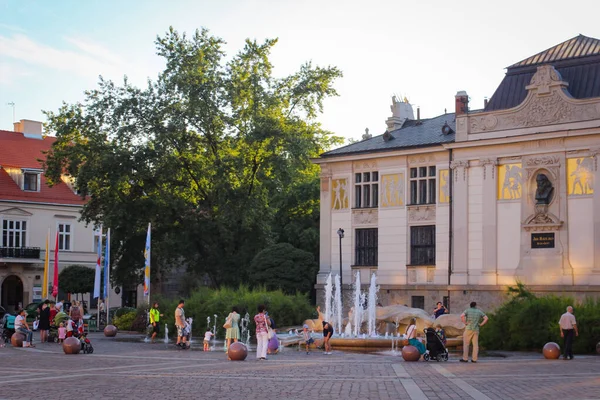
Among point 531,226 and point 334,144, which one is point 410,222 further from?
point 334,144

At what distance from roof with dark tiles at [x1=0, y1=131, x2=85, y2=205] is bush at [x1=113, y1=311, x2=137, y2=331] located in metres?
20.5

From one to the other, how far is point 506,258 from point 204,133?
65.3 ft

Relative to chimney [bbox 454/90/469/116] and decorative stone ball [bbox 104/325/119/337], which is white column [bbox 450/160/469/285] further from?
decorative stone ball [bbox 104/325/119/337]

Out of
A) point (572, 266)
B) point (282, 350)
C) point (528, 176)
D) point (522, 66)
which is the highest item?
point (522, 66)

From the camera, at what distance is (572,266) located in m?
44.7

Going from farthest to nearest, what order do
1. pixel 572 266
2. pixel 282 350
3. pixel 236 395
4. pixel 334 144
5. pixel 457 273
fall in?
pixel 334 144 → pixel 457 273 → pixel 572 266 → pixel 282 350 → pixel 236 395

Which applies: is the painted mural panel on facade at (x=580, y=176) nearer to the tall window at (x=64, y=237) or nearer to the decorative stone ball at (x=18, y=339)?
the decorative stone ball at (x=18, y=339)

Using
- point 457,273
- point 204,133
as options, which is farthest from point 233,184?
point 457,273

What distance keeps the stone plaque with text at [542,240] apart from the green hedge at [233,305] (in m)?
10.9

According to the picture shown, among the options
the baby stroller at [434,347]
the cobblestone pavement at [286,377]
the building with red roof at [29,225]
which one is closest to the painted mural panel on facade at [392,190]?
the cobblestone pavement at [286,377]

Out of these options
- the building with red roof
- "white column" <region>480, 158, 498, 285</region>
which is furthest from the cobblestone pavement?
the building with red roof

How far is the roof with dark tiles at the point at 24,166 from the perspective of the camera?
227 ft

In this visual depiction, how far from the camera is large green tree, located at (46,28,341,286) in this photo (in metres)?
56.2

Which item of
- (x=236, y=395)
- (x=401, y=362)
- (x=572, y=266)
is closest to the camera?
(x=236, y=395)
